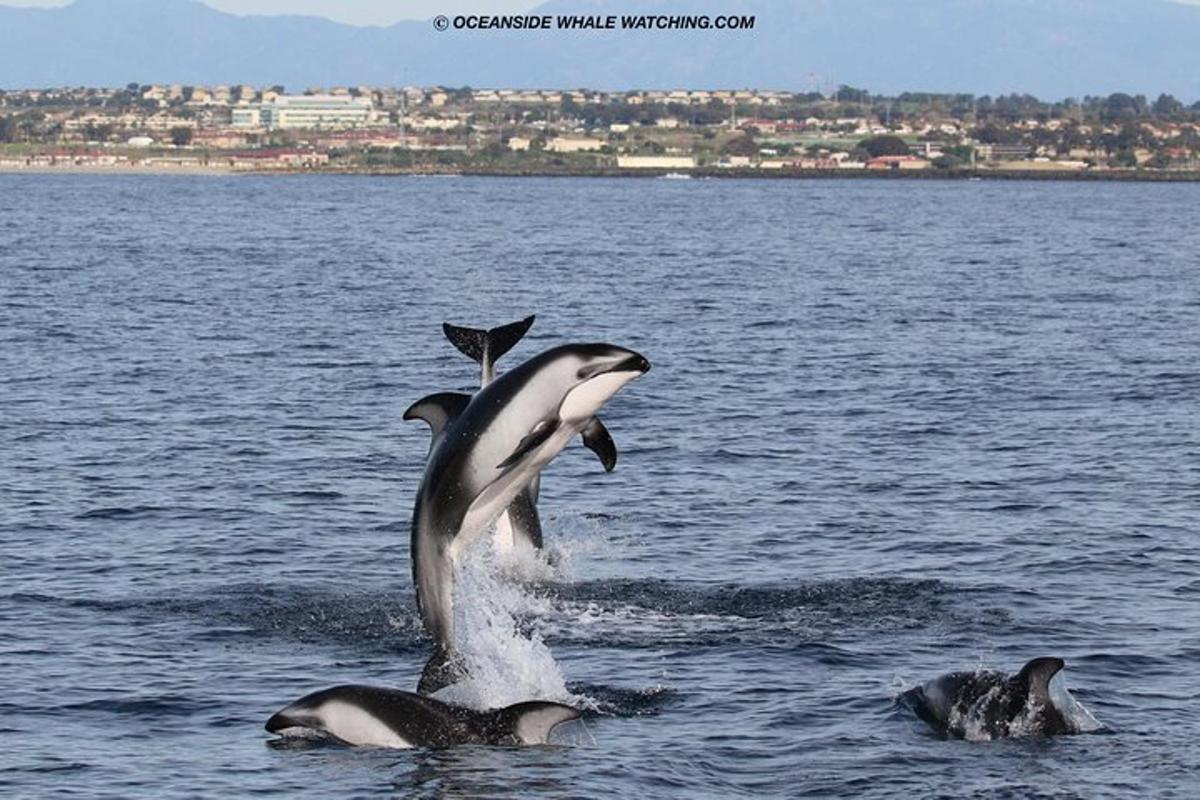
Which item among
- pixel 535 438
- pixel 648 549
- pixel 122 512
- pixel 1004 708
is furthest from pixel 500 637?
pixel 122 512

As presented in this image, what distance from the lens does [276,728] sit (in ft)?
62.9

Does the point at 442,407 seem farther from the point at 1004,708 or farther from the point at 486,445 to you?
the point at 1004,708

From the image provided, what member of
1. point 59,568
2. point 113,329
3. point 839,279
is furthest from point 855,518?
point 839,279

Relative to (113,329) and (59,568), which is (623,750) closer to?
(59,568)

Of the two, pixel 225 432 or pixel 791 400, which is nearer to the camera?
pixel 225 432

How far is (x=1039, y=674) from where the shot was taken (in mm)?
20094

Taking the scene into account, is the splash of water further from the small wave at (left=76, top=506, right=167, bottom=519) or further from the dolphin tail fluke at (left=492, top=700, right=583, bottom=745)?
the small wave at (left=76, top=506, right=167, bottom=519)

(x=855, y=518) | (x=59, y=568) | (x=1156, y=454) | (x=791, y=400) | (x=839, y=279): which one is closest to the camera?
(x=59, y=568)

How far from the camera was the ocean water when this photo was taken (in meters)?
19.6

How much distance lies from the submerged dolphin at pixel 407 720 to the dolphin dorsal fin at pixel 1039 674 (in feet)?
13.7

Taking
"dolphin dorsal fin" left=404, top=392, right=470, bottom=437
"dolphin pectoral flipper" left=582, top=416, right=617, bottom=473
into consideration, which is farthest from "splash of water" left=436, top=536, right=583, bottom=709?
"dolphin pectoral flipper" left=582, top=416, right=617, bottom=473

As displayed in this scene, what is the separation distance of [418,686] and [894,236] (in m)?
117

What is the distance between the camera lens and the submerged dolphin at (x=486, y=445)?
19250mm

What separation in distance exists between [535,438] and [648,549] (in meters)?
10.5
